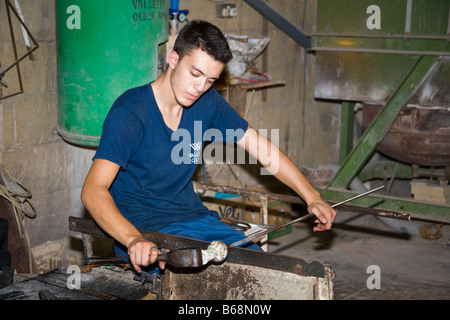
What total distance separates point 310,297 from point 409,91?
3.34 meters

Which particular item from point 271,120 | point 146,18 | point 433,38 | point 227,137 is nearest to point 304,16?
point 271,120

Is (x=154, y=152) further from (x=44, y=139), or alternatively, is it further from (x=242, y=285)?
(x=44, y=139)

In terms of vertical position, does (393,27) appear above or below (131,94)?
above

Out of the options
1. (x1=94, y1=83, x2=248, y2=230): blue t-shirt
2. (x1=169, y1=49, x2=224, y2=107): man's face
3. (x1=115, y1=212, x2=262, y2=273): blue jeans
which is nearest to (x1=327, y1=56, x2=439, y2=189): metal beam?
(x1=94, y1=83, x2=248, y2=230): blue t-shirt

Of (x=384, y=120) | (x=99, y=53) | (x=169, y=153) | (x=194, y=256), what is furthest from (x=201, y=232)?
(x=384, y=120)

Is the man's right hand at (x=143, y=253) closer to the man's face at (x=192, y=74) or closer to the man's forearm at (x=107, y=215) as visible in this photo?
the man's forearm at (x=107, y=215)

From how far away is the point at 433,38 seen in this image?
5.26 metres

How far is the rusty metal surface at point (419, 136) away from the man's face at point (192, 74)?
10.0ft

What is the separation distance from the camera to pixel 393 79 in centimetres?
552

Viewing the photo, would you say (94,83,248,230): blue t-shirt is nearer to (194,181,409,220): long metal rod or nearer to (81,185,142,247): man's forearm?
(81,185,142,247): man's forearm

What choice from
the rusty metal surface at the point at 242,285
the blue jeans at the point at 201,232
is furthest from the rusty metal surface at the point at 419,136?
the rusty metal surface at the point at 242,285

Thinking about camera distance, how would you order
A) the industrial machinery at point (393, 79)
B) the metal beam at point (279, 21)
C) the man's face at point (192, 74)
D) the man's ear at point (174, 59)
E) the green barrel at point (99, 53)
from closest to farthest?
the man's face at point (192, 74)
the man's ear at point (174, 59)
the green barrel at point (99, 53)
the industrial machinery at point (393, 79)
the metal beam at point (279, 21)

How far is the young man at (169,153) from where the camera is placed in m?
2.64
